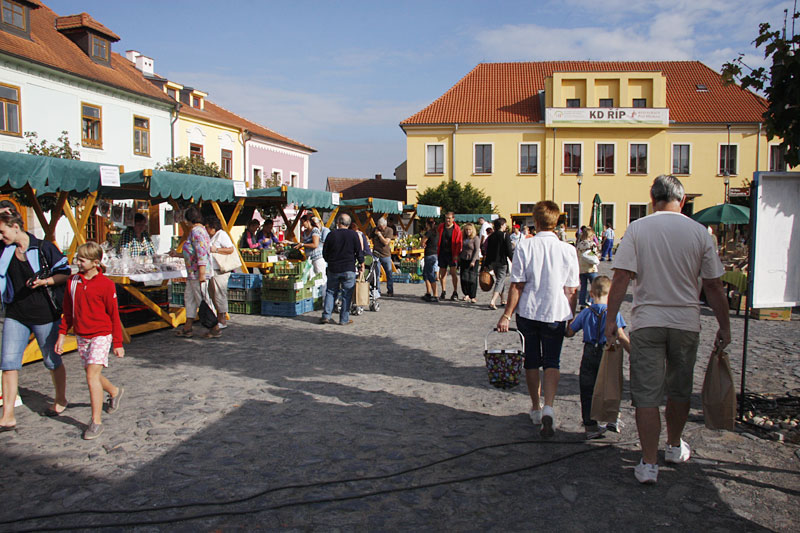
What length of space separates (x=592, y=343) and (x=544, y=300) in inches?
19.2

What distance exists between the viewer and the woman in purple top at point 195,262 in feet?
27.5

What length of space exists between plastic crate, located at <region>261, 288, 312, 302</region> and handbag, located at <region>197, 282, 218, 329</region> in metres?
2.31

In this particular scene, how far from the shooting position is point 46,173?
723cm

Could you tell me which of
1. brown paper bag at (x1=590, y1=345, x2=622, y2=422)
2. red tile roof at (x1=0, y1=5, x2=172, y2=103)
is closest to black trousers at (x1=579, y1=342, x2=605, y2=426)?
brown paper bag at (x1=590, y1=345, x2=622, y2=422)

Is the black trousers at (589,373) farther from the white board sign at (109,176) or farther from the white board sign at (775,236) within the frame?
the white board sign at (109,176)

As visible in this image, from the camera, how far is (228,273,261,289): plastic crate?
11.1 meters

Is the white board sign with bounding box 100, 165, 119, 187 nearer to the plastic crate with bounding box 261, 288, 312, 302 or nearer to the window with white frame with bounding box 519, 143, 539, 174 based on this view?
the plastic crate with bounding box 261, 288, 312, 302

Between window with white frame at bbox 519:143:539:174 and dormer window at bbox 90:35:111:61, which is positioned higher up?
dormer window at bbox 90:35:111:61

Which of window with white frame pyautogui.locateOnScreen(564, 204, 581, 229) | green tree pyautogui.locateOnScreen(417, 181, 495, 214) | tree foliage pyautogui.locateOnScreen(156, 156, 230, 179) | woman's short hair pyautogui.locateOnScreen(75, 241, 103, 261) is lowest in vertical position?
woman's short hair pyautogui.locateOnScreen(75, 241, 103, 261)

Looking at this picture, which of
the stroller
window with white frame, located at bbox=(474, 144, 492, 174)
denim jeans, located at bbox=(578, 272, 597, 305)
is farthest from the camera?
window with white frame, located at bbox=(474, 144, 492, 174)

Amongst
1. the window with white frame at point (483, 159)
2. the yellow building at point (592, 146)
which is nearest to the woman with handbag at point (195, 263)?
the yellow building at point (592, 146)

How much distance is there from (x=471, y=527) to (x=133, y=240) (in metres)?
8.87

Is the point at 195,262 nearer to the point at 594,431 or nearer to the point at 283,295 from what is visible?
the point at 283,295

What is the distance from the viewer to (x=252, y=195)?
1272 centimetres
